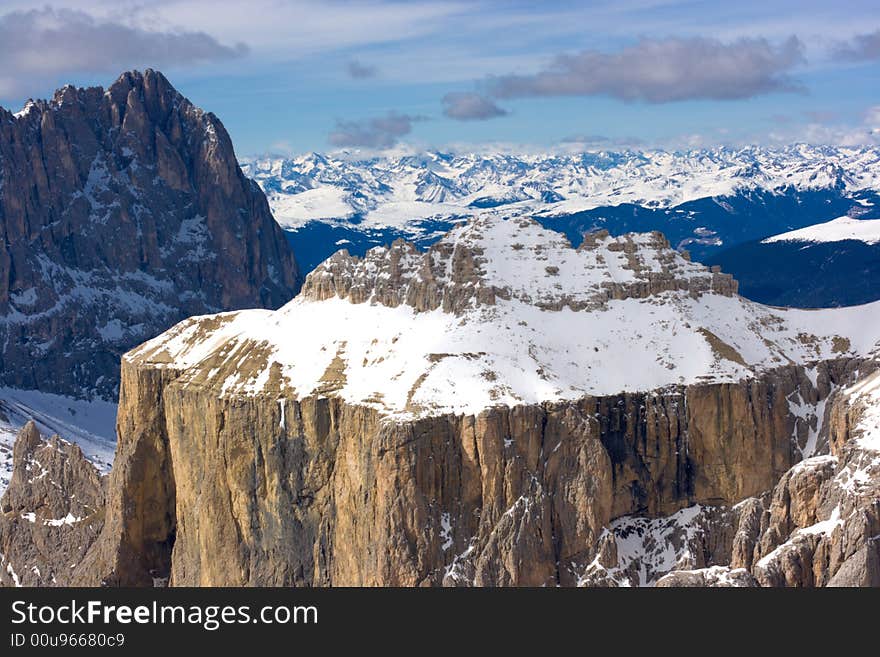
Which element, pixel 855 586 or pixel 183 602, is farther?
pixel 855 586

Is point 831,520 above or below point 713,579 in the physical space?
above

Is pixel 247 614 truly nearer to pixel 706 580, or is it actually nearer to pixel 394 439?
pixel 706 580

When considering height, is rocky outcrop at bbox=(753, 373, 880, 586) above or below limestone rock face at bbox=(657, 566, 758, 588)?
above

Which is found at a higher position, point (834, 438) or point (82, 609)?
point (834, 438)

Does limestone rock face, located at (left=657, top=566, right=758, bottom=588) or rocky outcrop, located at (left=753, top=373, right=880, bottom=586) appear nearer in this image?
limestone rock face, located at (left=657, top=566, right=758, bottom=588)

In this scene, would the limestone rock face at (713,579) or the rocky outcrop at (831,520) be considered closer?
the limestone rock face at (713,579)

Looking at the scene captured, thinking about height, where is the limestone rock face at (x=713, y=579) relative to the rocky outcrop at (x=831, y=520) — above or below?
below

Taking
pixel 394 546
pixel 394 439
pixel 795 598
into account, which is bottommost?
pixel 795 598

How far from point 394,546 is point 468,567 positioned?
10.6 metres

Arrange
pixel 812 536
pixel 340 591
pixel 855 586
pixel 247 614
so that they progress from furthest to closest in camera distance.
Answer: pixel 812 536 → pixel 855 586 → pixel 340 591 → pixel 247 614

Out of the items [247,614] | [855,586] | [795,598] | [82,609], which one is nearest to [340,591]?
[247,614]

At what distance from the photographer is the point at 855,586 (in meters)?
137

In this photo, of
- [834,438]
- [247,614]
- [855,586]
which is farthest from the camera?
[834,438]

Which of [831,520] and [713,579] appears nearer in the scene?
[713,579]
